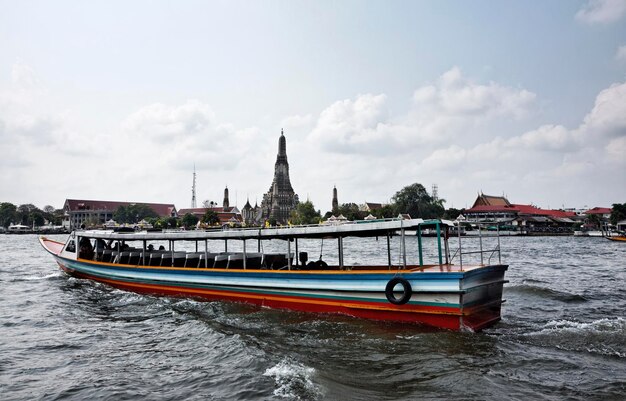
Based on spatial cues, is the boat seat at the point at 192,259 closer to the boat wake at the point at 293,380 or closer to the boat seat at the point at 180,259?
the boat seat at the point at 180,259

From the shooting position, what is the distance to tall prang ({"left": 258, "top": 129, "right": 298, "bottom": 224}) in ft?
524

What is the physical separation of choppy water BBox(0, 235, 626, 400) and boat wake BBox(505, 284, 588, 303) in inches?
53.7

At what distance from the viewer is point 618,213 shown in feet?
345

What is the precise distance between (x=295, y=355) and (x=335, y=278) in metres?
3.14

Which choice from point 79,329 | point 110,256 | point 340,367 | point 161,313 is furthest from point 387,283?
point 110,256

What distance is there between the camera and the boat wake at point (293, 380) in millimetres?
7578

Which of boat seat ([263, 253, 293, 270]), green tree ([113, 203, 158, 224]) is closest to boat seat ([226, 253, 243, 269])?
boat seat ([263, 253, 293, 270])

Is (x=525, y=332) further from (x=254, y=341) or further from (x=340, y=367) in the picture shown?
(x=254, y=341)

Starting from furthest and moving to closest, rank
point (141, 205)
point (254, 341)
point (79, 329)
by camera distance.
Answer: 1. point (141, 205)
2. point (79, 329)
3. point (254, 341)

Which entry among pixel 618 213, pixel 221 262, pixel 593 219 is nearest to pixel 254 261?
pixel 221 262

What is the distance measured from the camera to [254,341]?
1099 cm

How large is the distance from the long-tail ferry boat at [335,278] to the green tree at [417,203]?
9361 cm

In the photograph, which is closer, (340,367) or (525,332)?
(340,367)

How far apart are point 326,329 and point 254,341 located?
6.56 ft
